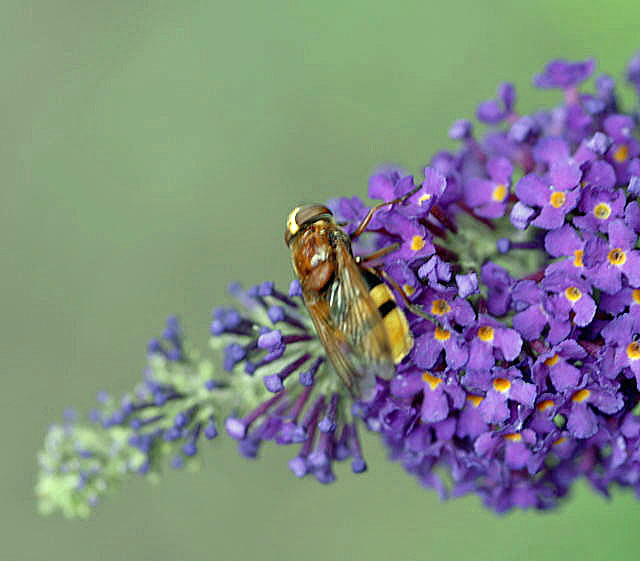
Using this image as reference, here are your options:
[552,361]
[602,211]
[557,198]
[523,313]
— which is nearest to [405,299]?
[523,313]

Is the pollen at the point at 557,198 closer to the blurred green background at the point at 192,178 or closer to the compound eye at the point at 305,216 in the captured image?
the compound eye at the point at 305,216

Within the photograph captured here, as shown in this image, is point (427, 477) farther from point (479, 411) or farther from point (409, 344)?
point (409, 344)

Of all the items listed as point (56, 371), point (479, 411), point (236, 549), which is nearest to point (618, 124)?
point (479, 411)

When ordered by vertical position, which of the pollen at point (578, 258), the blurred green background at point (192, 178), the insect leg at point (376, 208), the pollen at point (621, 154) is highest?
the blurred green background at point (192, 178)

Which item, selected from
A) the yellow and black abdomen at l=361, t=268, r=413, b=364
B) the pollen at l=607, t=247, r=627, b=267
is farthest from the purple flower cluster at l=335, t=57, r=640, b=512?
the yellow and black abdomen at l=361, t=268, r=413, b=364

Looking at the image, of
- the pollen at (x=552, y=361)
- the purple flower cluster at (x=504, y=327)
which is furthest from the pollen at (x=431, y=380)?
the pollen at (x=552, y=361)

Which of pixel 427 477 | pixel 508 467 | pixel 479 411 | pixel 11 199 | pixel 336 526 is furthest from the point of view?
pixel 11 199

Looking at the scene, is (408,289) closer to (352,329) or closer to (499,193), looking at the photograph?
(352,329)
